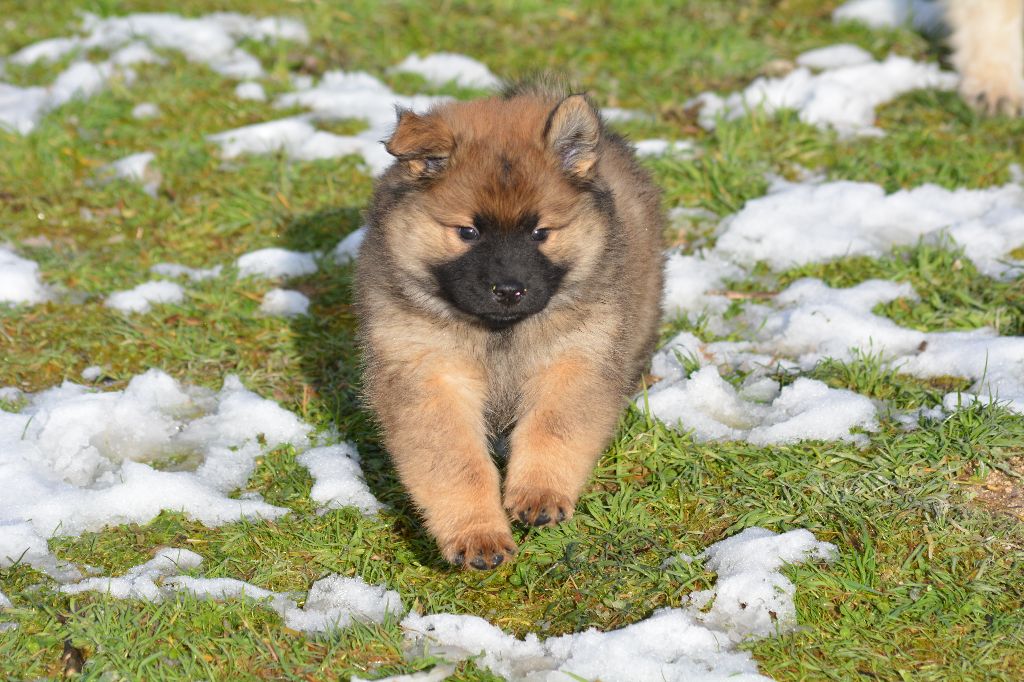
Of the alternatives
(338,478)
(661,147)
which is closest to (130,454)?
(338,478)

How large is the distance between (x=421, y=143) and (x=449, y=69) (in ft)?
11.6

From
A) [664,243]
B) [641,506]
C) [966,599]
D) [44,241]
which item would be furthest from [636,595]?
[44,241]

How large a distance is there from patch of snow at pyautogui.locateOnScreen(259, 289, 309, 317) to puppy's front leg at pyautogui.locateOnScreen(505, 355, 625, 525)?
5.07 ft

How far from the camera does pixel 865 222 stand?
491cm

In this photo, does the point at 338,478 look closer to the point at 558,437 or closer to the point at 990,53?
the point at 558,437

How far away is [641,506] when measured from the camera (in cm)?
335

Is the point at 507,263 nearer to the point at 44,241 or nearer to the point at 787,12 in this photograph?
the point at 44,241

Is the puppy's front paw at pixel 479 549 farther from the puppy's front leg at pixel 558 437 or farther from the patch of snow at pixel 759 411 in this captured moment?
the patch of snow at pixel 759 411

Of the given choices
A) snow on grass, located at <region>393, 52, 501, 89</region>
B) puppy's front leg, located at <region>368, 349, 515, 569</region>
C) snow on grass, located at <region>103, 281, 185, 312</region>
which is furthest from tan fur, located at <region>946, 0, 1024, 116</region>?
snow on grass, located at <region>103, 281, 185, 312</region>

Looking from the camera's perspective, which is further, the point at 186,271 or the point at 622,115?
the point at 622,115

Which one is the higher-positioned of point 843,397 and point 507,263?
point 507,263

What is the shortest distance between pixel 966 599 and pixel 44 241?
154 inches

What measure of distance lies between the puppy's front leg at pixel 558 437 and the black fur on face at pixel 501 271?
0.24m

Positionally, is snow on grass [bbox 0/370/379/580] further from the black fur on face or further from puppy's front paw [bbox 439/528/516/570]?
the black fur on face
